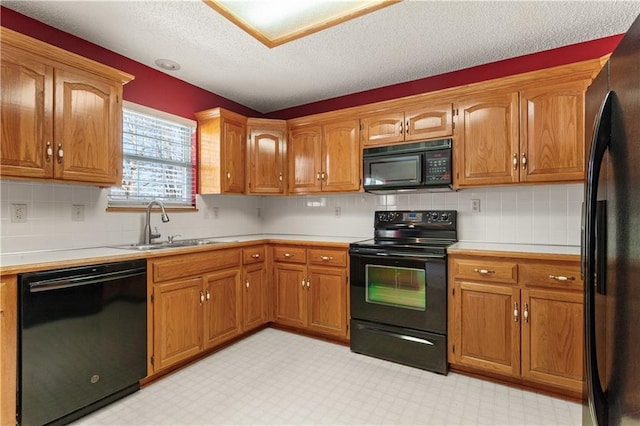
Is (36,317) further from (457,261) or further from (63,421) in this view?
(457,261)

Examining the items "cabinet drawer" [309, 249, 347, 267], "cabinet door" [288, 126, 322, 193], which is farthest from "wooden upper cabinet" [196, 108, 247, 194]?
"cabinet drawer" [309, 249, 347, 267]

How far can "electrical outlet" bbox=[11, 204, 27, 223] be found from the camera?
2.11 meters

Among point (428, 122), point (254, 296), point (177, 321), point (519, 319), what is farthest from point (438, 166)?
point (177, 321)

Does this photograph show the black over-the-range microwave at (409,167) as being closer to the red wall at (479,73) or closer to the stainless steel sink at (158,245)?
the red wall at (479,73)

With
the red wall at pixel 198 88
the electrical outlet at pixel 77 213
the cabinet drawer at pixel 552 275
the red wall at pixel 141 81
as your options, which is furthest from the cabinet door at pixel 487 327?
the red wall at pixel 141 81

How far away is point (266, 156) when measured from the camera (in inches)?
141

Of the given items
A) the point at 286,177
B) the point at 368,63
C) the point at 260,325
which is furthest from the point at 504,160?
the point at 260,325

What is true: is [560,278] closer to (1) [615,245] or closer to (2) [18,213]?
(1) [615,245]

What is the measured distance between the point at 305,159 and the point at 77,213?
6.62 feet

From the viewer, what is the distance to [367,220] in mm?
3469

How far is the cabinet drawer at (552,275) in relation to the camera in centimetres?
209

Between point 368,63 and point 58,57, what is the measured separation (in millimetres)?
2202

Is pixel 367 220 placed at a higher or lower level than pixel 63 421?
Result: higher

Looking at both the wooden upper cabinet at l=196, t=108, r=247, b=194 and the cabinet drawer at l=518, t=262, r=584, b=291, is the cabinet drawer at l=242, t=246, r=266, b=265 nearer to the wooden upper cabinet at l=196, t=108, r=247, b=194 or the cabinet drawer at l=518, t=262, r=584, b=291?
the wooden upper cabinet at l=196, t=108, r=247, b=194
